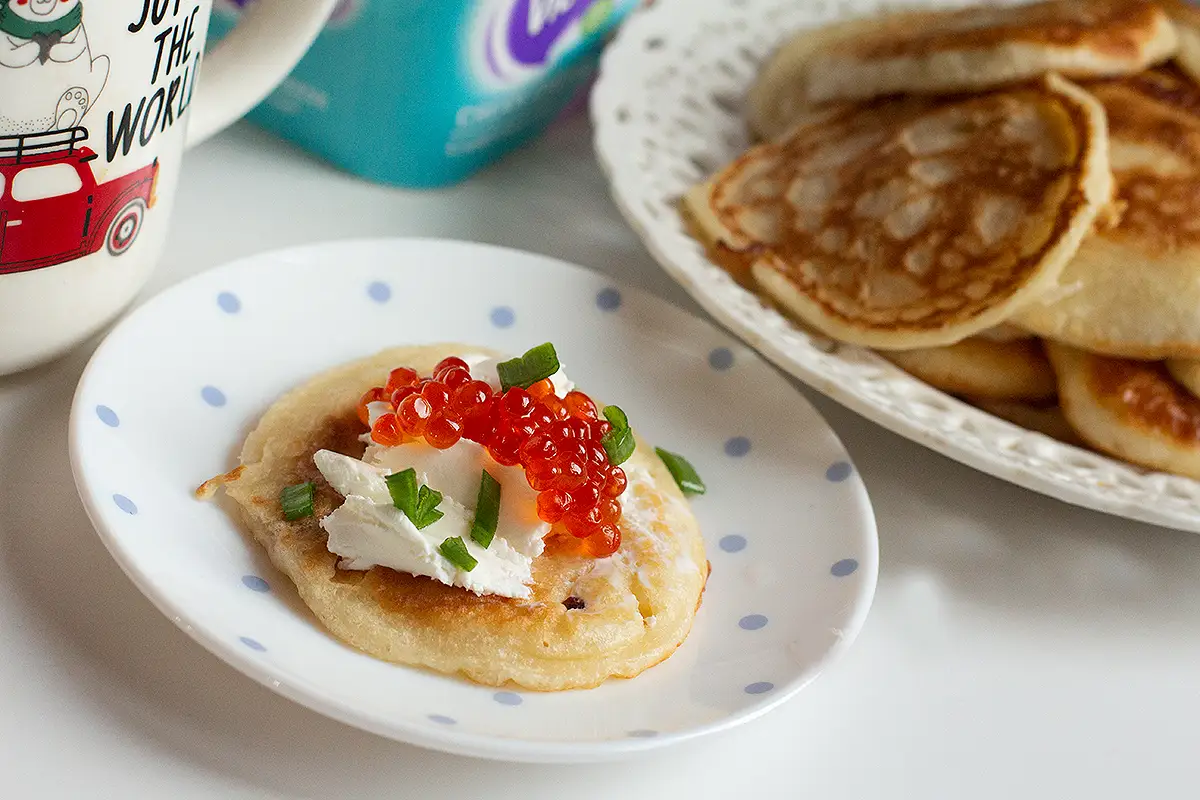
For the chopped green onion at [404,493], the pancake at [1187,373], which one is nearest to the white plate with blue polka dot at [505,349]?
the chopped green onion at [404,493]

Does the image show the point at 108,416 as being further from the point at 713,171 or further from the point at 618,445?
the point at 713,171

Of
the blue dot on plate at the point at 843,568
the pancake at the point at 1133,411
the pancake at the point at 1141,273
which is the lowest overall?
the blue dot on plate at the point at 843,568

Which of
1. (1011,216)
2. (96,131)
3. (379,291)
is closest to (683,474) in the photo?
(379,291)

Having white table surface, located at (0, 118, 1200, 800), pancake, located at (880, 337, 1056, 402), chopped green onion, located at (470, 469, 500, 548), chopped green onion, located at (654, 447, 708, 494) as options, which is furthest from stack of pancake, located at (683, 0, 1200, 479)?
chopped green onion, located at (470, 469, 500, 548)

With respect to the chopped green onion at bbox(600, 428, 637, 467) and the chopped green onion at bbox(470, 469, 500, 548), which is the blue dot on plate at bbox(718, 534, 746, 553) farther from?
the chopped green onion at bbox(470, 469, 500, 548)

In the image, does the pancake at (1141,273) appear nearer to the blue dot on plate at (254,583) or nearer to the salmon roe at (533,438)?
the salmon roe at (533,438)

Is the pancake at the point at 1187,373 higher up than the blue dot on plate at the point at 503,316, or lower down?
higher up
